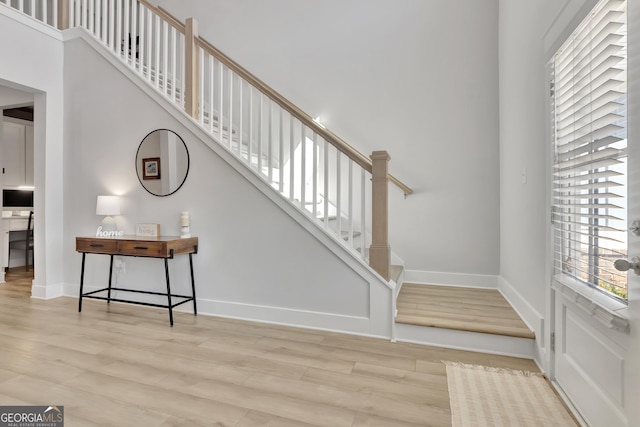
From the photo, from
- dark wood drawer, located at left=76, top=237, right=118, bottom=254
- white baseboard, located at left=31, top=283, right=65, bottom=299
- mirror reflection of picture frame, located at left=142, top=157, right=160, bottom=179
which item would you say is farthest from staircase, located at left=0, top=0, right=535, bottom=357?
Result: white baseboard, located at left=31, top=283, right=65, bottom=299

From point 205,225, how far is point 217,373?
4.81 ft

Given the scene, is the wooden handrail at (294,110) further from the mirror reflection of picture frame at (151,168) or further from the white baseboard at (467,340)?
the white baseboard at (467,340)

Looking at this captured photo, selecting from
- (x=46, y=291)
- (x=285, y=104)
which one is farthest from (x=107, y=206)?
(x=285, y=104)

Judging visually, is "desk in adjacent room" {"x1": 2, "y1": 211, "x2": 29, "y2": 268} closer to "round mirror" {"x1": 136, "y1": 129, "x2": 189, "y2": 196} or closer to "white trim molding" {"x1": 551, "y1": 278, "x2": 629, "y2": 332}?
"round mirror" {"x1": 136, "y1": 129, "x2": 189, "y2": 196}

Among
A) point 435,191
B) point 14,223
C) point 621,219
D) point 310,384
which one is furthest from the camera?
point 14,223

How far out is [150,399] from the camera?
1.71 m

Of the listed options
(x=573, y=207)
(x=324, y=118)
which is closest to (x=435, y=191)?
(x=324, y=118)

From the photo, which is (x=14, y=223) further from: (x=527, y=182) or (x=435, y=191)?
(x=527, y=182)

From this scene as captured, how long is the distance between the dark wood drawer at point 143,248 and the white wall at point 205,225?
0.41 metres

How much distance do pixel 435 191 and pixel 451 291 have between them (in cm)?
108

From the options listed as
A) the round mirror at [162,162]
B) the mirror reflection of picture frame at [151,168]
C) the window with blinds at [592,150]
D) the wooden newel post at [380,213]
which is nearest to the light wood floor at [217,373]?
the wooden newel post at [380,213]

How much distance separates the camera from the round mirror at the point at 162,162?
3.18 m

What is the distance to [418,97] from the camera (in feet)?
11.8

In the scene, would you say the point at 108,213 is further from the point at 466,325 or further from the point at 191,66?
the point at 466,325
